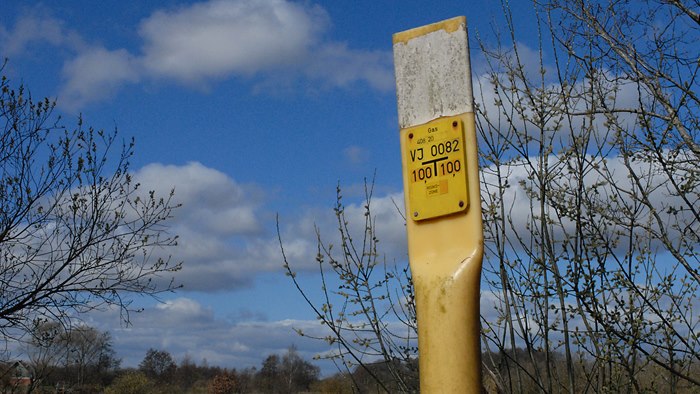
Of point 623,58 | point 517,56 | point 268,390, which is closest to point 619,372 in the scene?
point 517,56

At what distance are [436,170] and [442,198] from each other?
0.08 m

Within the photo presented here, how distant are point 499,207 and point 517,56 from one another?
3.20 feet

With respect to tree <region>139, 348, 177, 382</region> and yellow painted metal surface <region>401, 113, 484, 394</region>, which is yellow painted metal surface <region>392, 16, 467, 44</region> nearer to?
yellow painted metal surface <region>401, 113, 484, 394</region>

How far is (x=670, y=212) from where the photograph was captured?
14.5ft

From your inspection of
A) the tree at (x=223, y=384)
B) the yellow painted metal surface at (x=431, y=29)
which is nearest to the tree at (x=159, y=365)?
the tree at (x=223, y=384)

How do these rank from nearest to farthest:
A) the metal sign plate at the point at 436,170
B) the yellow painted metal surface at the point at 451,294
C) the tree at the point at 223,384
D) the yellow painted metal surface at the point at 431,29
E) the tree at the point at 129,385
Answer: the yellow painted metal surface at the point at 451,294
the metal sign plate at the point at 436,170
the yellow painted metal surface at the point at 431,29
the tree at the point at 129,385
the tree at the point at 223,384

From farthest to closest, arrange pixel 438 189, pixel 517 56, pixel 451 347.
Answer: pixel 517 56
pixel 438 189
pixel 451 347

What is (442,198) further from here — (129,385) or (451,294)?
(129,385)

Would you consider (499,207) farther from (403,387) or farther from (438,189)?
(438,189)

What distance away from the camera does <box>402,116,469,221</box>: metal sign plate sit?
65.9 inches

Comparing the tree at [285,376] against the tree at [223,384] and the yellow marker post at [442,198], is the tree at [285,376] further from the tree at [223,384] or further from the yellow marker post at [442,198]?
the yellow marker post at [442,198]

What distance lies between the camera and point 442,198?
5.52 ft

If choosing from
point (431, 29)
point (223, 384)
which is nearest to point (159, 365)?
point (223, 384)

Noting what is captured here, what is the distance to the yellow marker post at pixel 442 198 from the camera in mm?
1579
